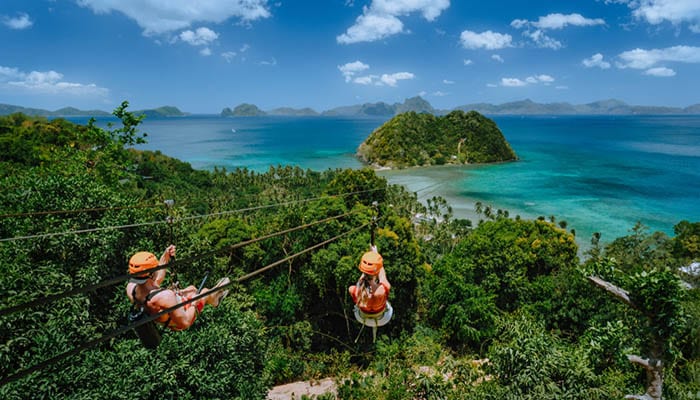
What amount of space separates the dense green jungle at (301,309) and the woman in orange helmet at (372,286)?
990 millimetres

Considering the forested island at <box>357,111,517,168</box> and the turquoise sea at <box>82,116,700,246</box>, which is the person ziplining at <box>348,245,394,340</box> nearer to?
the turquoise sea at <box>82,116,700,246</box>

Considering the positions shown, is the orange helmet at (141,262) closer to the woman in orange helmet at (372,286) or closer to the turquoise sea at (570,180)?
the woman in orange helmet at (372,286)

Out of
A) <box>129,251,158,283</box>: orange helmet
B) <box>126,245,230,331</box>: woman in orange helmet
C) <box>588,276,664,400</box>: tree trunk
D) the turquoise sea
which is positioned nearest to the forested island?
the turquoise sea

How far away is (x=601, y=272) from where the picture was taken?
927 cm

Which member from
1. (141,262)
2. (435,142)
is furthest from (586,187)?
(141,262)

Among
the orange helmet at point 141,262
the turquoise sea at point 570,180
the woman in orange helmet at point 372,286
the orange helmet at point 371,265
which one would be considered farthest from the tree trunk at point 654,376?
the turquoise sea at point 570,180

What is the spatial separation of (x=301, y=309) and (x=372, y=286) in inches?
575

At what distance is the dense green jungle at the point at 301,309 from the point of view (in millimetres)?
6320

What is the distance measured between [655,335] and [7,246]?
13.6 metres

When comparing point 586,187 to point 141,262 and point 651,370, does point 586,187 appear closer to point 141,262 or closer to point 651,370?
point 651,370

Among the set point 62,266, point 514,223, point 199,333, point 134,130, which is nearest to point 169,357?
point 199,333

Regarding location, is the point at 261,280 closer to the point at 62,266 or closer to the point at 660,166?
the point at 62,266

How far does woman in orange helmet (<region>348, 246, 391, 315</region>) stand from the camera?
5.80 m

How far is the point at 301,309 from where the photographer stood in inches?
778
